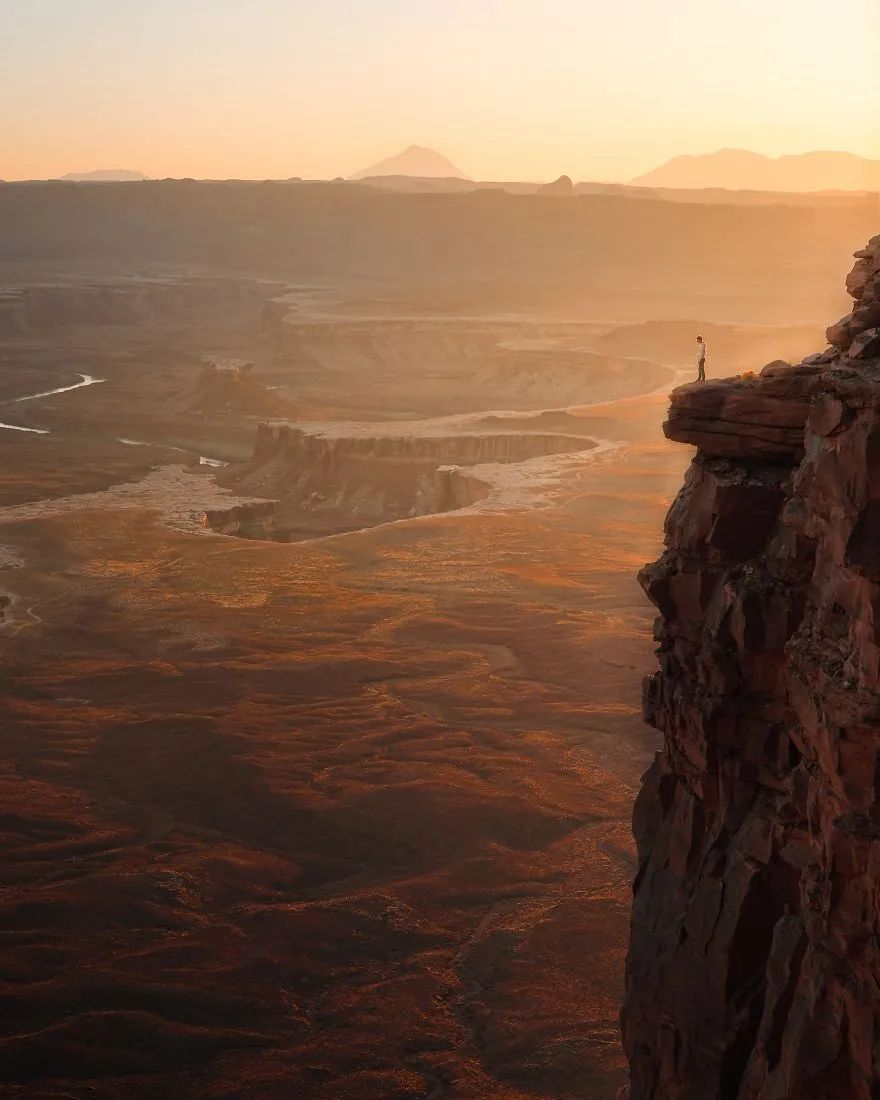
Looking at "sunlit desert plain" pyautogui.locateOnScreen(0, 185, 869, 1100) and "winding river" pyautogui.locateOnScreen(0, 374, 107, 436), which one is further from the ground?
"winding river" pyautogui.locateOnScreen(0, 374, 107, 436)

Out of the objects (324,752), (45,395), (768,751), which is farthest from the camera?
(45,395)

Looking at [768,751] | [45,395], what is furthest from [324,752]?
[45,395]

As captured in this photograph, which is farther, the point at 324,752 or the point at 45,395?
the point at 45,395

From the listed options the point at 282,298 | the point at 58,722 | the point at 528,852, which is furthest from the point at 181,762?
the point at 282,298

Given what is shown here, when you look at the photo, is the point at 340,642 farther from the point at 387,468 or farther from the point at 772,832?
the point at 387,468

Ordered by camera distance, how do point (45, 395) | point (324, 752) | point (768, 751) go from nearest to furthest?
point (768, 751) < point (324, 752) < point (45, 395)

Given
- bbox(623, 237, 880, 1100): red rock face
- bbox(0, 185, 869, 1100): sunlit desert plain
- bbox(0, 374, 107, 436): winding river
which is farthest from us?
bbox(0, 374, 107, 436): winding river

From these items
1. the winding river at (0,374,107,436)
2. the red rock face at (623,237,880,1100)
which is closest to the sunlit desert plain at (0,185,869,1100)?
the winding river at (0,374,107,436)

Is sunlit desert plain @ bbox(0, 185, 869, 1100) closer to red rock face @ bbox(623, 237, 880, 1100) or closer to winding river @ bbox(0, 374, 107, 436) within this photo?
winding river @ bbox(0, 374, 107, 436)

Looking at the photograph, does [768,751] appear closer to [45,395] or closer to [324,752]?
[324,752]
